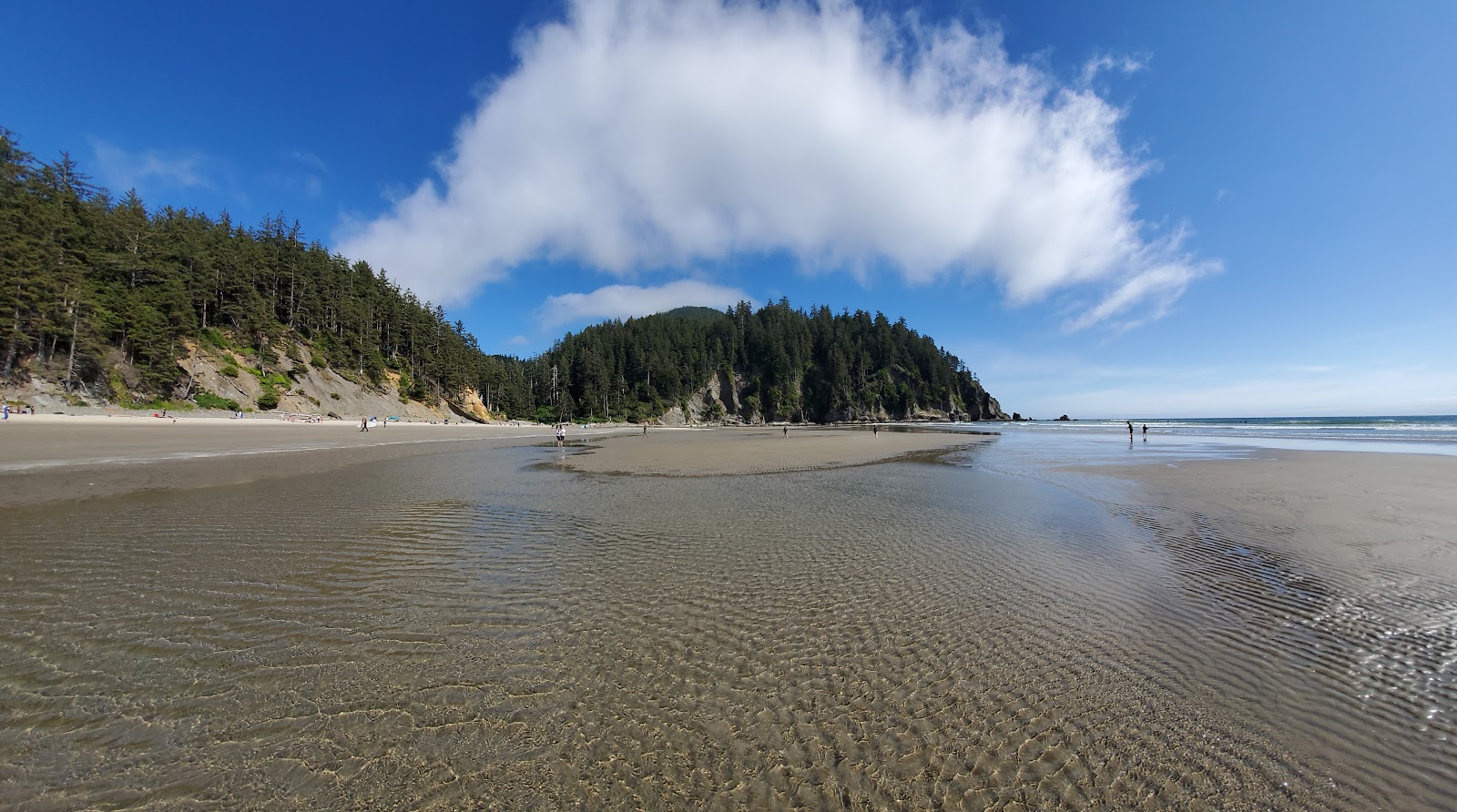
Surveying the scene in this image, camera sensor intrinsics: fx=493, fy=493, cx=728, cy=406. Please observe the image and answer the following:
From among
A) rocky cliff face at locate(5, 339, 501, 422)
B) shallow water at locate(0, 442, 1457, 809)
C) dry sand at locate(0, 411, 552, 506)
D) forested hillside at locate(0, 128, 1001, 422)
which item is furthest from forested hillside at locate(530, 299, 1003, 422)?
shallow water at locate(0, 442, 1457, 809)

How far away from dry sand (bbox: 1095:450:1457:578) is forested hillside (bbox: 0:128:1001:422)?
235 ft

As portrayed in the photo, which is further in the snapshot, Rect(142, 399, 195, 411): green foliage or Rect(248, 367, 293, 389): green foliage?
Rect(248, 367, 293, 389): green foliage

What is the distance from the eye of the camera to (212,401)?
159 ft

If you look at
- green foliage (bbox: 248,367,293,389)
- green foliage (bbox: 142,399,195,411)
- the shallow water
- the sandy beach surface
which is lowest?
the shallow water

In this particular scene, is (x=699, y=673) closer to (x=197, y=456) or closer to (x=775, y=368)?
(x=197, y=456)

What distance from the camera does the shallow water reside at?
3.28 m

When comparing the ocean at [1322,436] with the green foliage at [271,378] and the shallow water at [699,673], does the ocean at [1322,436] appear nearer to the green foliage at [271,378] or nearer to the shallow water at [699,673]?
the shallow water at [699,673]

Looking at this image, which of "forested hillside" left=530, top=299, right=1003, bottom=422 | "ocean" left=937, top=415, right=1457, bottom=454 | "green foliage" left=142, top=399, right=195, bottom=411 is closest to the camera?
"ocean" left=937, top=415, right=1457, bottom=454

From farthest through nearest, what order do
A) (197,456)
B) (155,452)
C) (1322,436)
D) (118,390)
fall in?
(1322,436)
(118,390)
(155,452)
(197,456)

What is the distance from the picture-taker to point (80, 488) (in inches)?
527

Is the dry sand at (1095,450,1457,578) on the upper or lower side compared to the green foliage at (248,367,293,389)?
lower

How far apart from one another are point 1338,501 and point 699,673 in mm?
20549

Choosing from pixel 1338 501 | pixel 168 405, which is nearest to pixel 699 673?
pixel 1338 501

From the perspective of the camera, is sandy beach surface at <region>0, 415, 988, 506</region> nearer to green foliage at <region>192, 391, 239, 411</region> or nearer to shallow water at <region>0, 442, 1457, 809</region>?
shallow water at <region>0, 442, 1457, 809</region>
